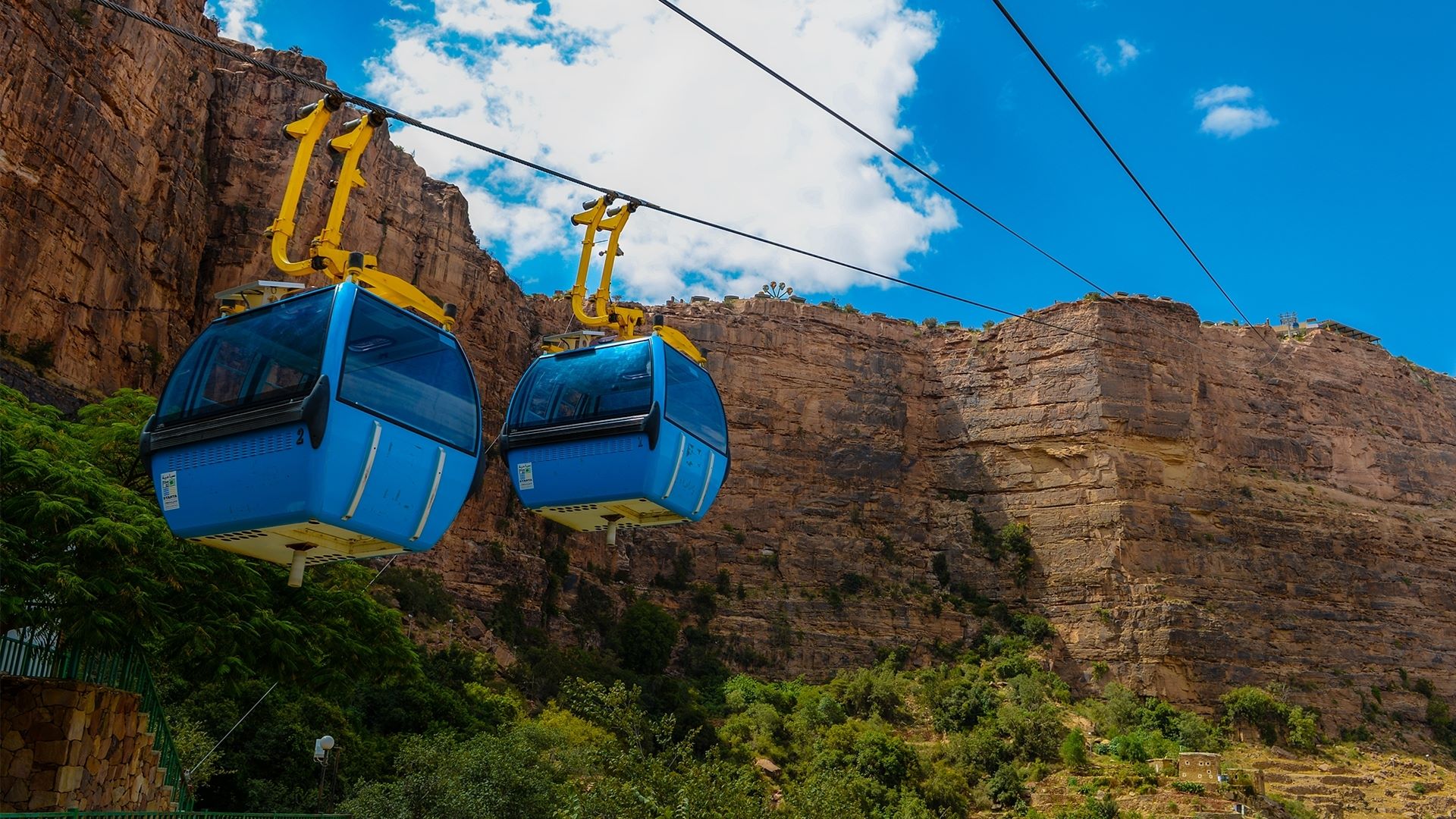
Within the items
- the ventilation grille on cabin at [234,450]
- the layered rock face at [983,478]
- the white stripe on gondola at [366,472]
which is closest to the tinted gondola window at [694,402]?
the white stripe on gondola at [366,472]

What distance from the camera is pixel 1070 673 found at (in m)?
42.9

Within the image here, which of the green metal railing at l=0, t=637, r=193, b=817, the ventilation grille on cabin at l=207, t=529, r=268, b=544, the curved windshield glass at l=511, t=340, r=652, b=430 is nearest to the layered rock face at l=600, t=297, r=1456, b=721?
the green metal railing at l=0, t=637, r=193, b=817

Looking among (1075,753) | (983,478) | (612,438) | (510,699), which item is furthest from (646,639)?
(612,438)

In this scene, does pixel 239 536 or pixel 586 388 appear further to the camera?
pixel 586 388

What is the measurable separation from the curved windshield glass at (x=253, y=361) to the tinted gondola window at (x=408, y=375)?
0.21 m

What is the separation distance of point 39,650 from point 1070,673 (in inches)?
1493

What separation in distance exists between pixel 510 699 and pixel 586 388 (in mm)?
22158

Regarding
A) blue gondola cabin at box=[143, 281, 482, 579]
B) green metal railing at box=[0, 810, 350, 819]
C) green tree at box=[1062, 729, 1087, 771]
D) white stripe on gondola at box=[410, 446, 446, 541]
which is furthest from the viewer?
green tree at box=[1062, 729, 1087, 771]

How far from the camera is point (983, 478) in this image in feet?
161

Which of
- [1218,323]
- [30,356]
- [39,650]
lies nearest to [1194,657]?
[1218,323]

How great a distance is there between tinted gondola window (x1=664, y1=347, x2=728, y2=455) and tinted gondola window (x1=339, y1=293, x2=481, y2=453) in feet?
6.92

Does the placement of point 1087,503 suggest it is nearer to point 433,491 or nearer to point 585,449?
point 585,449

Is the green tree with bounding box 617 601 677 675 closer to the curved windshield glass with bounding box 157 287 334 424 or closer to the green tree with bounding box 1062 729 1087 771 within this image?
the green tree with bounding box 1062 729 1087 771

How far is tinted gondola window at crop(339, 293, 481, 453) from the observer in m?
7.11
